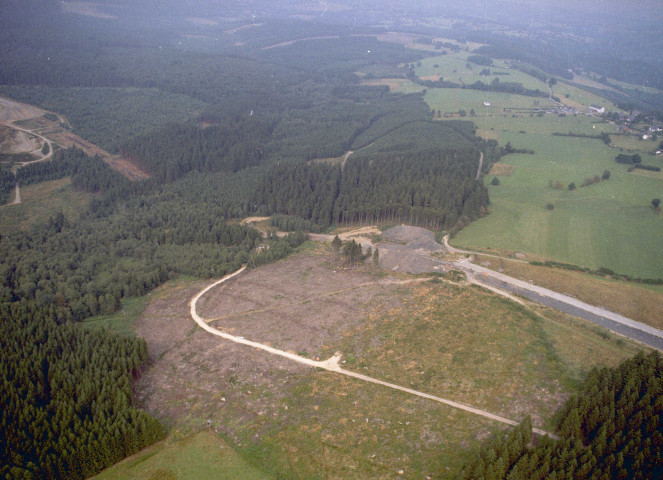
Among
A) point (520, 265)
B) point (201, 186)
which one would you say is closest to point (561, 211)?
point (520, 265)

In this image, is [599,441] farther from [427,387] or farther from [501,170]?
[501,170]

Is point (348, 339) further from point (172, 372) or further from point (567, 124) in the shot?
point (567, 124)

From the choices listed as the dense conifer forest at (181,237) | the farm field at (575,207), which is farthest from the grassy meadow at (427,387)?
the farm field at (575,207)

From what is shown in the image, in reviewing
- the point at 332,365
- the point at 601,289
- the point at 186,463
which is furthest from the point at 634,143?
the point at 186,463

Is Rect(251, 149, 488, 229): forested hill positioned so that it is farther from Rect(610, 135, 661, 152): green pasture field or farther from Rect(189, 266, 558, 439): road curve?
Rect(610, 135, 661, 152): green pasture field

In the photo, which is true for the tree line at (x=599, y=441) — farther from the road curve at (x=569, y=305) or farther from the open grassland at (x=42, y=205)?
the open grassland at (x=42, y=205)

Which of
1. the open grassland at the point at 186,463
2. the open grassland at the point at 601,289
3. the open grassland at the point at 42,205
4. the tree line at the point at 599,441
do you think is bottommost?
the open grassland at the point at 42,205
